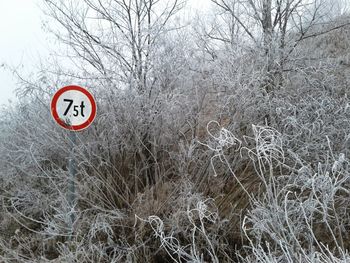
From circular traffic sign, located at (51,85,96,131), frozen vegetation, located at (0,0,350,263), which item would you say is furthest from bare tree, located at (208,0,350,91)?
circular traffic sign, located at (51,85,96,131)

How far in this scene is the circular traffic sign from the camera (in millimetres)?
4910

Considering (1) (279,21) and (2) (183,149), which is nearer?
(2) (183,149)

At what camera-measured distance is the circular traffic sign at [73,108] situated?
4910 millimetres

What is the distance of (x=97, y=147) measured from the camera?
5902 mm

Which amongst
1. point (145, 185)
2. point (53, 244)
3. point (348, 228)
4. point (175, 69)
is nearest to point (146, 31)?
point (175, 69)

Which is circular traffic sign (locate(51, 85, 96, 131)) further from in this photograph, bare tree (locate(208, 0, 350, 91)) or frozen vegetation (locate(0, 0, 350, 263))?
bare tree (locate(208, 0, 350, 91))

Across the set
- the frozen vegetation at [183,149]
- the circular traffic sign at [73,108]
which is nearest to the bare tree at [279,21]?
the frozen vegetation at [183,149]

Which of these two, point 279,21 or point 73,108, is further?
point 279,21

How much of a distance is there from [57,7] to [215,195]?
228 inches

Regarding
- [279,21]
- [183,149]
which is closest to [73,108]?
[183,149]

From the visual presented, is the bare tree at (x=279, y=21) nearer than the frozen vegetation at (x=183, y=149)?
No

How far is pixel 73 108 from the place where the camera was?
4.99 metres

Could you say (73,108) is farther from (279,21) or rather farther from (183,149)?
(279,21)

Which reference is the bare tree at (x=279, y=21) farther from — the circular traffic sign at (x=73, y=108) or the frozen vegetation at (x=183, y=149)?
the circular traffic sign at (x=73, y=108)
